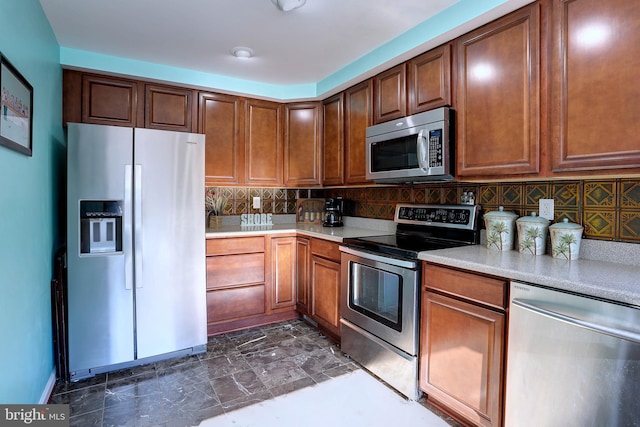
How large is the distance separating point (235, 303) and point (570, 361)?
2442 mm

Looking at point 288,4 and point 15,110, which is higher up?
point 288,4

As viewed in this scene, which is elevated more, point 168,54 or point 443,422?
point 168,54

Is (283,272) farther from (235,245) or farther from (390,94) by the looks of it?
(390,94)

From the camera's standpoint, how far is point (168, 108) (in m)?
2.99

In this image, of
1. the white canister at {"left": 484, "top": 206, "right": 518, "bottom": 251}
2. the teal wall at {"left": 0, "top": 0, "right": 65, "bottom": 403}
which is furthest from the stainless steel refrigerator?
the white canister at {"left": 484, "top": 206, "right": 518, "bottom": 251}

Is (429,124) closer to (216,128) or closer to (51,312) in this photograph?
(216,128)

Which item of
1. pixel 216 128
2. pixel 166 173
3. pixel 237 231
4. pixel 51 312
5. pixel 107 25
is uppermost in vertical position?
pixel 107 25

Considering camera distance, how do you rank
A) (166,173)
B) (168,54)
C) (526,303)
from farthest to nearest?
(168,54) < (166,173) < (526,303)

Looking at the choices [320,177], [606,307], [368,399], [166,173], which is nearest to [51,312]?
[166,173]

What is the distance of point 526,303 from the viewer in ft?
4.68

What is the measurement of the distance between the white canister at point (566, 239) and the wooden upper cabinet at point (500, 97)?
0.34 metres

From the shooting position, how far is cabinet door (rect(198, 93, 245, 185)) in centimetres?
316

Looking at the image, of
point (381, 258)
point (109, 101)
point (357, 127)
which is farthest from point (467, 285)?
point (109, 101)

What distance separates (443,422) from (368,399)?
1.42 feet
